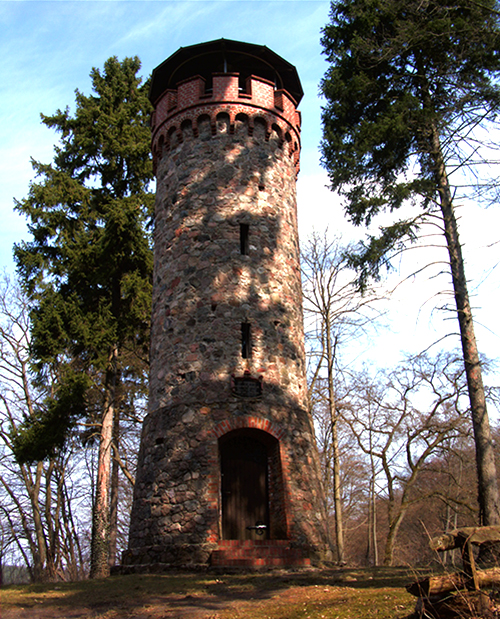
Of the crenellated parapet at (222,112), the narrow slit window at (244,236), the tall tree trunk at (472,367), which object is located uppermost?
the crenellated parapet at (222,112)

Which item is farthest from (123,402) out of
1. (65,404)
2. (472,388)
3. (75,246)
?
(472,388)

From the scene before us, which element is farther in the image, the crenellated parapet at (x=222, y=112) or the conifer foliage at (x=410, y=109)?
the crenellated parapet at (x=222, y=112)

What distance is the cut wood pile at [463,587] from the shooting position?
3.57 metres

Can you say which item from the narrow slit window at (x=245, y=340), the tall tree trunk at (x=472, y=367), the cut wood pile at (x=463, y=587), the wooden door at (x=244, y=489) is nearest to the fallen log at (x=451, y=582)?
the cut wood pile at (x=463, y=587)

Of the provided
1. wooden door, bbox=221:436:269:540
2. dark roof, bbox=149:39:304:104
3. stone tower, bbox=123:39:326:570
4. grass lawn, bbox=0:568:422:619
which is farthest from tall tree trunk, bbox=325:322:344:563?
grass lawn, bbox=0:568:422:619

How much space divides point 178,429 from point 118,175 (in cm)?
940

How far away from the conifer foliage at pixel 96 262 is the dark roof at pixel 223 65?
2.28 metres

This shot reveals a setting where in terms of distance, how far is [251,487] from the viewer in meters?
10.4

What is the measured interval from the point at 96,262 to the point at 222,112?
566cm

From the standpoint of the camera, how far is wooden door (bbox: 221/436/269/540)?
10.1 meters

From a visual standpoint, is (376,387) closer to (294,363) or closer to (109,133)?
(294,363)

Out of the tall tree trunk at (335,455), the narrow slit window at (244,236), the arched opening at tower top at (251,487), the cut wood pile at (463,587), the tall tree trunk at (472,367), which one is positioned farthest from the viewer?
the tall tree trunk at (335,455)

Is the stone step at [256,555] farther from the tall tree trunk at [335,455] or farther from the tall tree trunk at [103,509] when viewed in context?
the tall tree trunk at [335,455]

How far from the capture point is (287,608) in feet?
16.7
